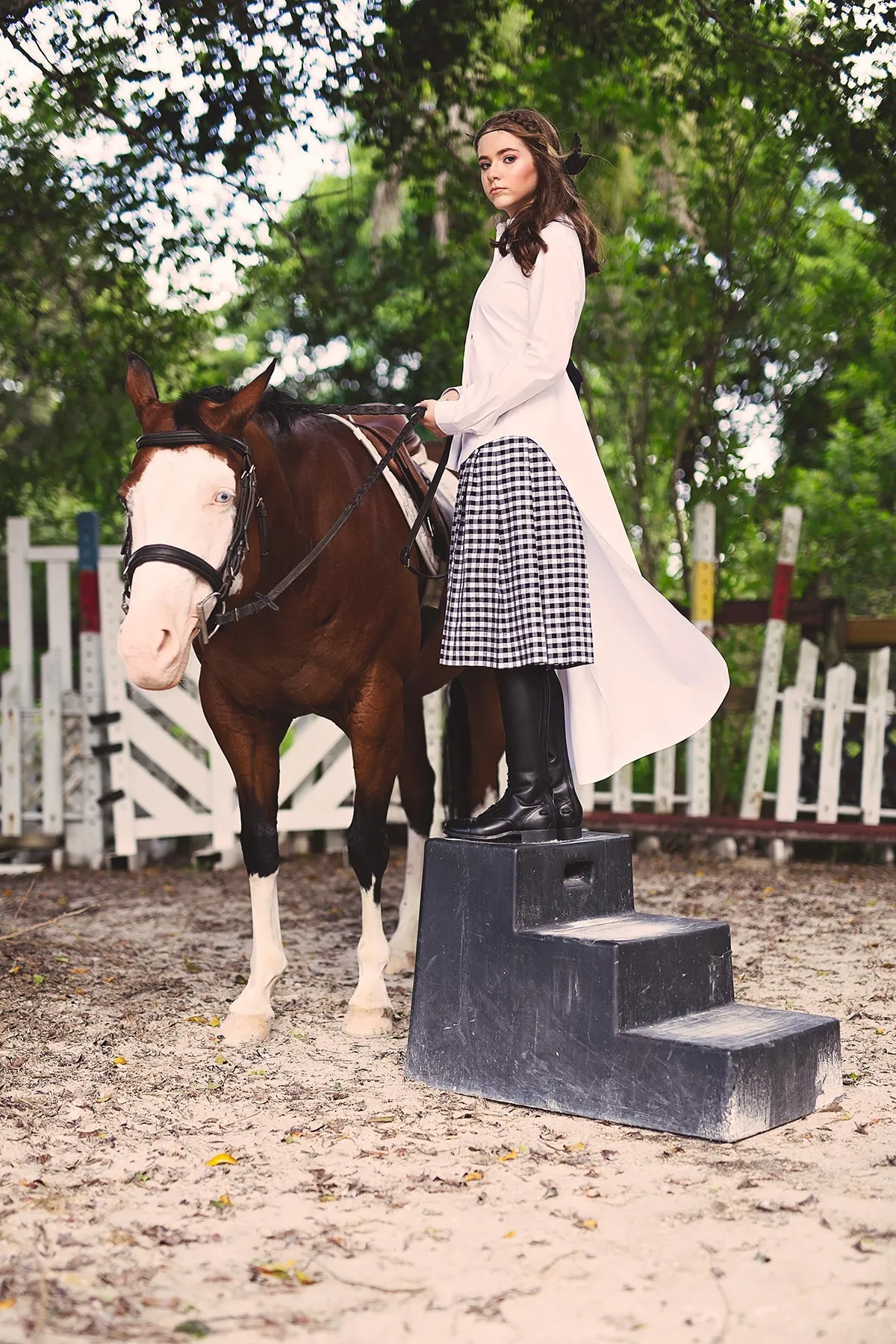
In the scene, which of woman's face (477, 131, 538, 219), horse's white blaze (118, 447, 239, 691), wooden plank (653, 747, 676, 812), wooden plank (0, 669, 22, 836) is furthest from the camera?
wooden plank (653, 747, 676, 812)

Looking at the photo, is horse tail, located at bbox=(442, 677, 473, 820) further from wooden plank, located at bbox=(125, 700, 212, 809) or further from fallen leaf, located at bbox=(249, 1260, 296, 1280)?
fallen leaf, located at bbox=(249, 1260, 296, 1280)

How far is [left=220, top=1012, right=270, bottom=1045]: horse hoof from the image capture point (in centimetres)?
412

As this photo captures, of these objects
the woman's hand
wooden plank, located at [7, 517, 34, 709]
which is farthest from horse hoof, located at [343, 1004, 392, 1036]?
wooden plank, located at [7, 517, 34, 709]

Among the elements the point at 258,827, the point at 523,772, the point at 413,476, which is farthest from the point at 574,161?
the point at 258,827

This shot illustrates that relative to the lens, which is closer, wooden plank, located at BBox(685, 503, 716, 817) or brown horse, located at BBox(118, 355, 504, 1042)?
brown horse, located at BBox(118, 355, 504, 1042)

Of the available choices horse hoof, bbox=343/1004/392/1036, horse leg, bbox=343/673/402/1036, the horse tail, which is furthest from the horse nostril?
the horse tail

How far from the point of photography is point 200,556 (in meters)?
3.43

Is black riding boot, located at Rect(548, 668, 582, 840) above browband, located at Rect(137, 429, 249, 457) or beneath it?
beneath

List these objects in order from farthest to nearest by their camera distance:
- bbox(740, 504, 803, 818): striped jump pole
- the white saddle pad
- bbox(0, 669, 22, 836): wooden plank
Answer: bbox(740, 504, 803, 818): striped jump pole
bbox(0, 669, 22, 836): wooden plank
the white saddle pad

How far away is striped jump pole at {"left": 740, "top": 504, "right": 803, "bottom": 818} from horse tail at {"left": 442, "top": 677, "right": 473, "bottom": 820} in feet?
9.20

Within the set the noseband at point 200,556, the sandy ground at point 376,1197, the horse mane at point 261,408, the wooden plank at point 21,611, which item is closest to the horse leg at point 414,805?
the sandy ground at point 376,1197

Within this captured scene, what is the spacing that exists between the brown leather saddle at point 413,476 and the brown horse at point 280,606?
13cm

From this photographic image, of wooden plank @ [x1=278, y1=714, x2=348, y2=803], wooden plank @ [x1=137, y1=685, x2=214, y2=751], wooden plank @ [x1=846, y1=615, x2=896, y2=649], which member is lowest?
wooden plank @ [x1=278, y1=714, x2=348, y2=803]

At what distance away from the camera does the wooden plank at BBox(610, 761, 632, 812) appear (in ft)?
26.4
